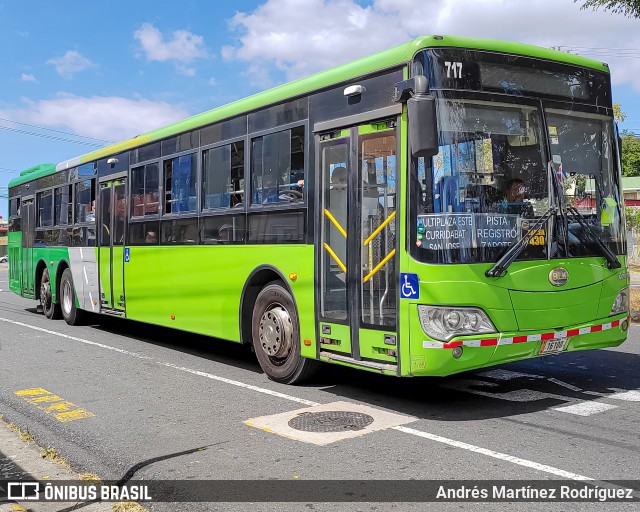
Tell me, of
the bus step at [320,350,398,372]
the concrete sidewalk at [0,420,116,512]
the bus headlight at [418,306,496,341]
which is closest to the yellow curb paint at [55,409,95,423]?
the concrete sidewalk at [0,420,116,512]

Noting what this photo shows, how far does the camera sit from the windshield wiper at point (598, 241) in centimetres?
638

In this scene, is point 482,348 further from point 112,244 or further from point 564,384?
point 112,244

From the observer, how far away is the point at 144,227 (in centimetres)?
1057

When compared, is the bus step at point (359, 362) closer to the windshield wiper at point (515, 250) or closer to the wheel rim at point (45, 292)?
the windshield wiper at point (515, 250)

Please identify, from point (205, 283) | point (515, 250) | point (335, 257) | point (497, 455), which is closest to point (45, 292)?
point (205, 283)

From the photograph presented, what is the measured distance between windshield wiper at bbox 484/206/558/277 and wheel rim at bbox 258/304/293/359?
2.45m

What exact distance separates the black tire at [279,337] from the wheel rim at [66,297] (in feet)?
23.3

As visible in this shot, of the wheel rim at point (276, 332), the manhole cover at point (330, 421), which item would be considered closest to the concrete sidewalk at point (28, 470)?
the manhole cover at point (330, 421)

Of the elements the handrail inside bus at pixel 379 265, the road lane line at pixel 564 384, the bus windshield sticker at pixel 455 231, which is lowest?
the road lane line at pixel 564 384

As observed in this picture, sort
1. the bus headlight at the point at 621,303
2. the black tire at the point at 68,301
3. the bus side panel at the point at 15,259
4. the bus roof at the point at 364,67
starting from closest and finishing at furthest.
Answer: the bus roof at the point at 364,67
the bus headlight at the point at 621,303
the black tire at the point at 68,301
the bus side panel at the point at 15,259

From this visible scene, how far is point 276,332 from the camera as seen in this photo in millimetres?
7562

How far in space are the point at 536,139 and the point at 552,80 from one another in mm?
670

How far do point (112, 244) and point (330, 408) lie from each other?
6429 millimetres

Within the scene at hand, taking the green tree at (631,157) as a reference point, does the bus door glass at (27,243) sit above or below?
below
